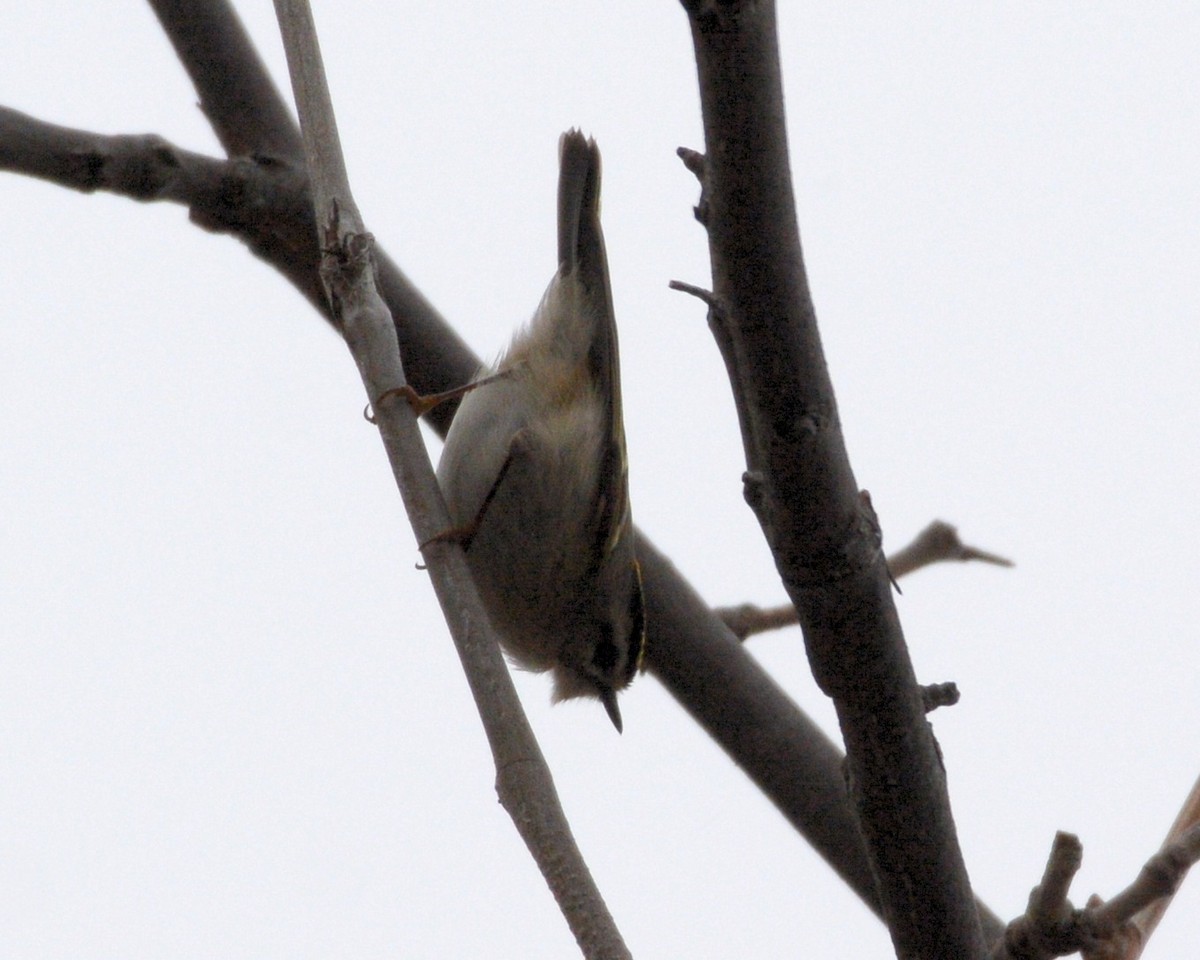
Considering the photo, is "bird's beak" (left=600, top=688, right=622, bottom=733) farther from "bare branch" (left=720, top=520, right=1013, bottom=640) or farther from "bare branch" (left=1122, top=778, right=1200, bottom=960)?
"bare branch" (left=1122, top=778, right=1200, bottom=960)

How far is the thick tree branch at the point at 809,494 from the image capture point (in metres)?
1.43

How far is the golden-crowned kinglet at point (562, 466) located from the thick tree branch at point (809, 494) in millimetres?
1459

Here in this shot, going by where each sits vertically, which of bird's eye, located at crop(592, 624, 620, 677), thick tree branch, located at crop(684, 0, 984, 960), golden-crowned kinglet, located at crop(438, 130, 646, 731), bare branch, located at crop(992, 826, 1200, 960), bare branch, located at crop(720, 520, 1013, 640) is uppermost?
golden-crowned kinglet, located at crop(438, 130, 646, 731)

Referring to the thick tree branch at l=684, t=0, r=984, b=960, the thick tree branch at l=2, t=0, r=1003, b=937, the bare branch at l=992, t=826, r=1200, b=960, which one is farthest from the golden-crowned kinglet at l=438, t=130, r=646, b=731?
the bare branch at l=992, t=826, r=1200, b=960

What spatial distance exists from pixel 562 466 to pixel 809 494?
5.89ft

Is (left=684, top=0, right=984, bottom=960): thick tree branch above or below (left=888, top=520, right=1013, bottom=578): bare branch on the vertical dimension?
below

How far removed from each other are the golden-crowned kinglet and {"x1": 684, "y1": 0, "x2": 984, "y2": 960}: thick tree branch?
→ 1459mm

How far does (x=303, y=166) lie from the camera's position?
98.1 inches

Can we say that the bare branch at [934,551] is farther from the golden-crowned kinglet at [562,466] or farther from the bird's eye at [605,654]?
the bird's eye at [605,654]

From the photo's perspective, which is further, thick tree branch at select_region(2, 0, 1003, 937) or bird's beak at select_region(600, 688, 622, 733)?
bird's beak at select_region(600, 688, 622, 733)

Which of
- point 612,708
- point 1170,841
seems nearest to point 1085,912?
point 1170,841

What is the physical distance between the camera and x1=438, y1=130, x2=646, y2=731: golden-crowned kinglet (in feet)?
11.0

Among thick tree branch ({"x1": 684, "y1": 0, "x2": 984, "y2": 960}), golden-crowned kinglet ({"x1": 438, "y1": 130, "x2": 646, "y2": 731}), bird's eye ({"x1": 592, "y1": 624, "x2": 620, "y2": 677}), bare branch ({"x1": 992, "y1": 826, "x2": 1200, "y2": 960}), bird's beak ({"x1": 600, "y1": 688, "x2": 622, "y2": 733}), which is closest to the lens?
thick tree branch ({"x1": 684, "y1": 0, "x2": 984, "y2": 960})

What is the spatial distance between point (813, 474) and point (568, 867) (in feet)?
1.66
